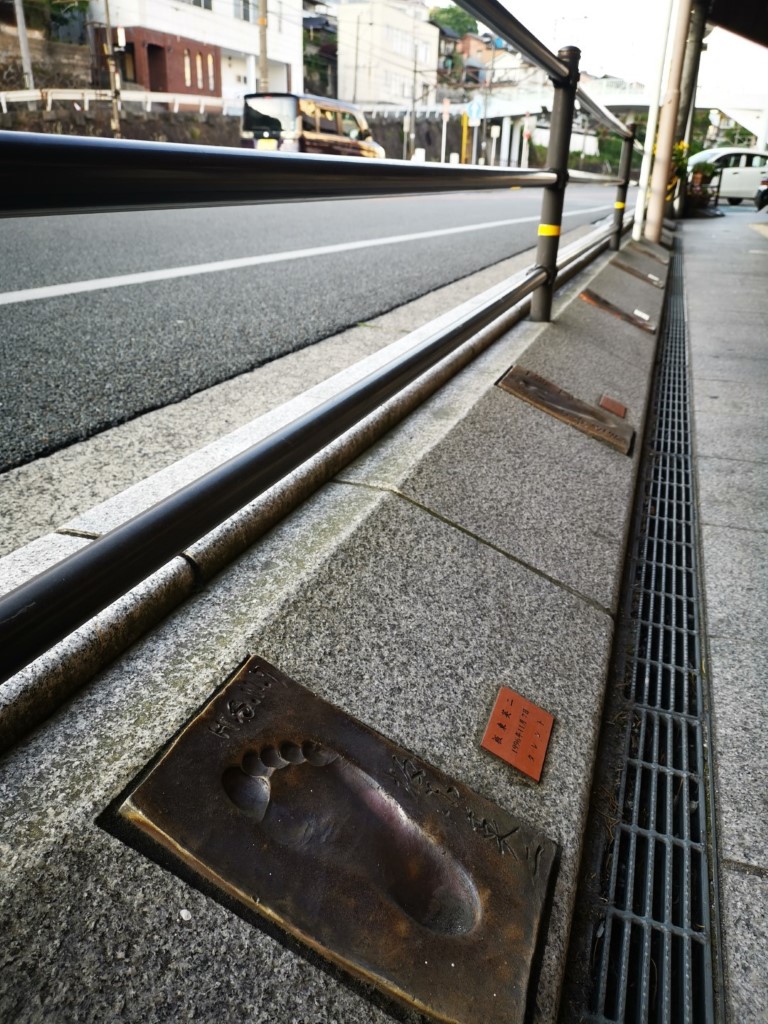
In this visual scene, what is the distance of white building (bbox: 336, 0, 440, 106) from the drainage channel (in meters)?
34.8

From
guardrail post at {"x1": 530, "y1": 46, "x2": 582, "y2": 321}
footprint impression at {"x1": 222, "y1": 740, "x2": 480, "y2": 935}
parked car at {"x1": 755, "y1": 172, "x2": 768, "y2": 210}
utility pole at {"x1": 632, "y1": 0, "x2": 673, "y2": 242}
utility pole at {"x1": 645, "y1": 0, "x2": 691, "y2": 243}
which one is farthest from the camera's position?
parked car at {"x1": 755, "y1": 172, "x2": 768, "y2": 210}

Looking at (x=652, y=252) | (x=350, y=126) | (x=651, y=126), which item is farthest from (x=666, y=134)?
(x=350, y=126)

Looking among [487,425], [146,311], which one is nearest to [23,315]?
[146,311]

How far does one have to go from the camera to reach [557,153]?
10.4ft

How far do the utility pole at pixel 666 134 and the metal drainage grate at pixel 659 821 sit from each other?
822cm

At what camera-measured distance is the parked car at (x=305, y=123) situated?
18.0 metres

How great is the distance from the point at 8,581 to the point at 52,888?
568 mm

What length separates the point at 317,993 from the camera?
812mm

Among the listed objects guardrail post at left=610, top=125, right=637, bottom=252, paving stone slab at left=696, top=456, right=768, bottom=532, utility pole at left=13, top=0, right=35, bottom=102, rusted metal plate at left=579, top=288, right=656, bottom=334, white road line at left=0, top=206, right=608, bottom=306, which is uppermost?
utility pole at left=13, top=0, right=35, bottom=102

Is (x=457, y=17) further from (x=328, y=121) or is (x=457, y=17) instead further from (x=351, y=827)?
(x=328, y=121)

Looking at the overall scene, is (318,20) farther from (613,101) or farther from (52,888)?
(52,888)

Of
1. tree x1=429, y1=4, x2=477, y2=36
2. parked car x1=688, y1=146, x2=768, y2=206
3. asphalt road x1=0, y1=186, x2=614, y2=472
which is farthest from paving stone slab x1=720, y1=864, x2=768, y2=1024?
parked car x1=688, y1=146, x2=768, y2=206

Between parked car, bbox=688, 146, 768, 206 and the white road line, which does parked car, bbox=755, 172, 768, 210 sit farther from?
the white road line

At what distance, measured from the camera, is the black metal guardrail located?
79cm
